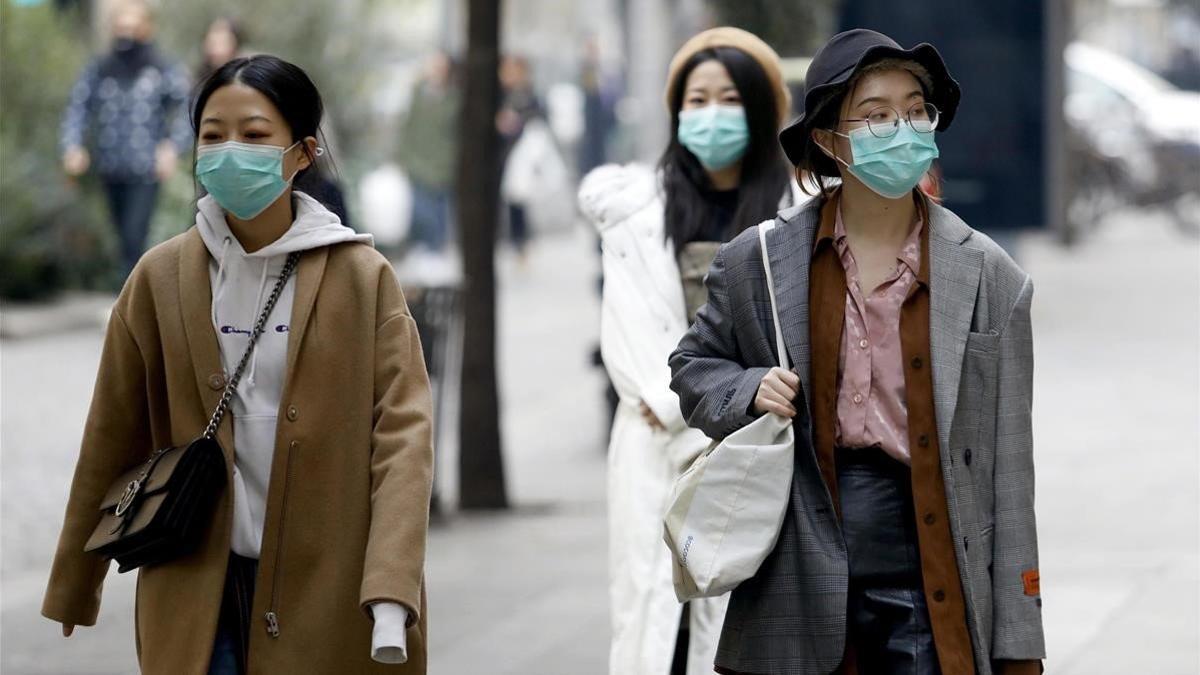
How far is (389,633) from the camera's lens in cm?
370

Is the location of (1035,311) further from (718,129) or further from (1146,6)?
(1146,6)

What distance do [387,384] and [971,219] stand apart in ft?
38.5

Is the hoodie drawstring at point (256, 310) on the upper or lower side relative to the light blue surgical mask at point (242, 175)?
lower

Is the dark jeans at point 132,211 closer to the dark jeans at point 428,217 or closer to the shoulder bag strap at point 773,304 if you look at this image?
Result: the dark jeans at point 428,217

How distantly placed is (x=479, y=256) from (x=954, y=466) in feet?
19.6

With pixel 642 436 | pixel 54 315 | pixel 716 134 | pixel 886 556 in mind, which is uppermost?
pixel 716 134

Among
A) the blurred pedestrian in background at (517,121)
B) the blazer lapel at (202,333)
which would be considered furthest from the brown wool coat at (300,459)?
the blurred pedestrian in background at (517,121)

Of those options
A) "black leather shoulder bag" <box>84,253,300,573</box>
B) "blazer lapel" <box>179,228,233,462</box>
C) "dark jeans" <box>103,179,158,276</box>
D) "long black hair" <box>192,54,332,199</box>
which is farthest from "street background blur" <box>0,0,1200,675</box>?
"black leather shoulder bag" <box>84,253,300,573</box>

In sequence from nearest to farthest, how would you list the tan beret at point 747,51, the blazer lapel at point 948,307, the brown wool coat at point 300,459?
the blazer lapel at point 948,307
the brown wool coat at point 300,459
the tan beret at point 747,51

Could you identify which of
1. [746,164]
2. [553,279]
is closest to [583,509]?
[746,164]

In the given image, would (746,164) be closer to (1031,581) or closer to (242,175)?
(242,175)

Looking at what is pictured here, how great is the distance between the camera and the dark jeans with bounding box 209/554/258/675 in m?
3.90

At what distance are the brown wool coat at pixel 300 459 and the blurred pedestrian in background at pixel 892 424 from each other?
601mm

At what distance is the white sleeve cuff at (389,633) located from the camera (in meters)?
3.69
